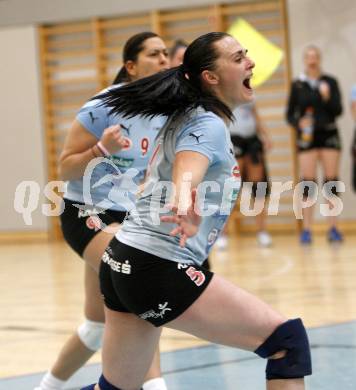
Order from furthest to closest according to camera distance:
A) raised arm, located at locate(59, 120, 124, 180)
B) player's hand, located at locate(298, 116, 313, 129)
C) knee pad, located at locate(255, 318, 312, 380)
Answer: player's hand, located at locate(298, 116, 313, 129) → raised arm, located at locate(59, 120, 124, 180) → knee pad, located at locate(255, 318, 312, 380)

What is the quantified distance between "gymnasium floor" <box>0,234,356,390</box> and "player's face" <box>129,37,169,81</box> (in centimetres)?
139

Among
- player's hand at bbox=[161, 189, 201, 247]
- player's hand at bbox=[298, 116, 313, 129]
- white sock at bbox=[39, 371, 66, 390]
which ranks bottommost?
white sock at bbox=[39, 371, 66, 390]

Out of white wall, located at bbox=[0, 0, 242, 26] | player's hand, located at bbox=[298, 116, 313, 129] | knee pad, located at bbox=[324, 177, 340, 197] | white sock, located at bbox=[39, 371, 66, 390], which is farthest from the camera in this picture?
white wall, located at bbox=[0, 0, 242, 26]

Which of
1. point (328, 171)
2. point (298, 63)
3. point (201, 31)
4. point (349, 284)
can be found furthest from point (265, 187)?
point (349, 284)

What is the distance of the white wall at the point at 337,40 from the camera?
10.3 metres

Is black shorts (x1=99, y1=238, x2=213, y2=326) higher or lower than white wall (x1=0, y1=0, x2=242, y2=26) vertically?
lower

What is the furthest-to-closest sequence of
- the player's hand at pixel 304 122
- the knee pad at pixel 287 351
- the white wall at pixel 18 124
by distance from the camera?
the white wall at pixel 18 124 → the player's hand at pixel 304 122 → the knee pad at pixel 287 351

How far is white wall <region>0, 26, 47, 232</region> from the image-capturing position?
39.7 feet

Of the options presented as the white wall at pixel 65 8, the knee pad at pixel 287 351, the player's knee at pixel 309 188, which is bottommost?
the knee pad at pixel 287 351

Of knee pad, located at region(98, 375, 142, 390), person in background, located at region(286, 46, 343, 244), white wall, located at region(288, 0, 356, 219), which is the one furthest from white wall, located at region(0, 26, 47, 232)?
knee pad, located at region(98, 375, 142, 390)

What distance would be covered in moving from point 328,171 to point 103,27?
12.2 ft

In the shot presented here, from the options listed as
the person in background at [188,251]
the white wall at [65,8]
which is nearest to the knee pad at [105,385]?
the person in background at [188,251]

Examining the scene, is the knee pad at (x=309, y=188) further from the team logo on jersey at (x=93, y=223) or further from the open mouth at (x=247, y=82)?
the open mouth at (x=247, y=82)

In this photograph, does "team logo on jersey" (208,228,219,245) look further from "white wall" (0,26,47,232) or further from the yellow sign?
"white wall" (0,26,47,232)
